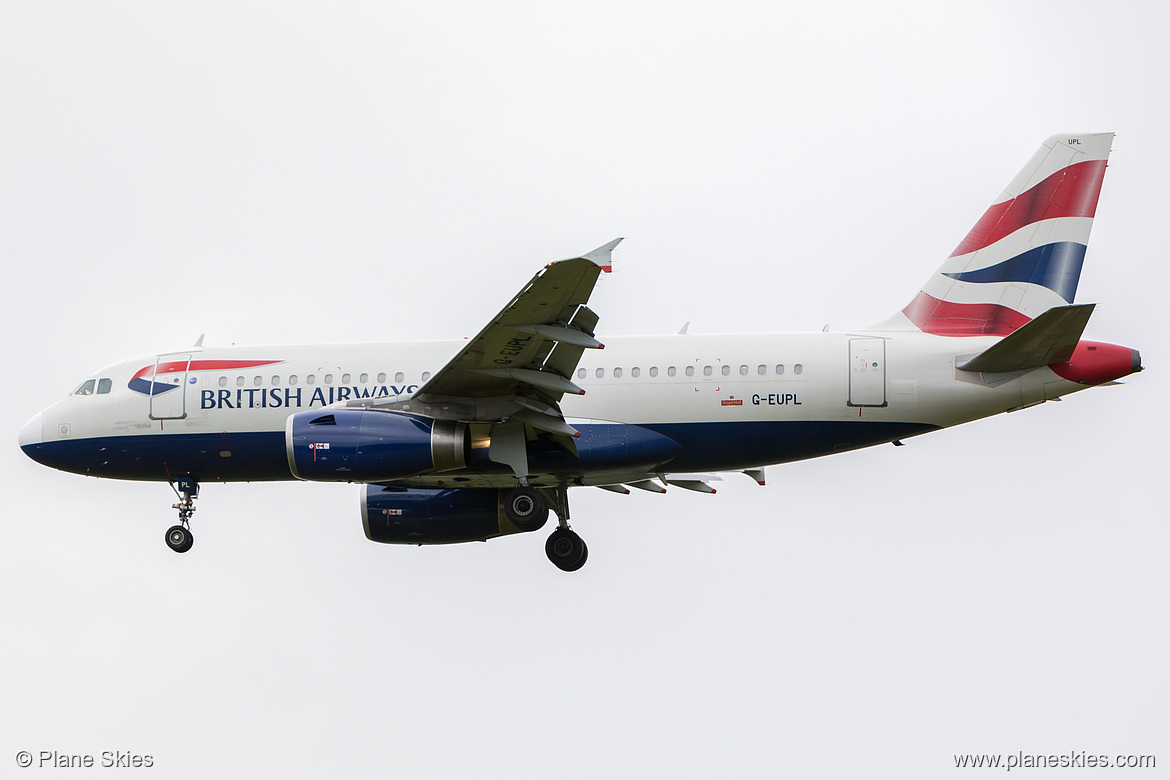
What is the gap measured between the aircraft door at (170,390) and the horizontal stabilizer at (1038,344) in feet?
45.7

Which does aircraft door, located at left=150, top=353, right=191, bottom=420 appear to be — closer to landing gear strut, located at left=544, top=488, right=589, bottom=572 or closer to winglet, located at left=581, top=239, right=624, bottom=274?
landing gear strut, located at left=544, top=488, right=589, bottom=572

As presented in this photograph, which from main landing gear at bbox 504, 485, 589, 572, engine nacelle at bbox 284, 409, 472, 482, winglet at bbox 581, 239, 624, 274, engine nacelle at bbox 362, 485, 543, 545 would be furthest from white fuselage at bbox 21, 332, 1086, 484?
winglet at bbox 581, 239, 624, 274

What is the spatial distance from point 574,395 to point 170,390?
7.78 meters

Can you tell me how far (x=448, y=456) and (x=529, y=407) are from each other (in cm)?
153

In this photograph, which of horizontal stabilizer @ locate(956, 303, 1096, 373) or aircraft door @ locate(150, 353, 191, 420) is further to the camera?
aircraft door @ locate(150, 353, 191, 420)

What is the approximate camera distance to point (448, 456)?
22.1 m

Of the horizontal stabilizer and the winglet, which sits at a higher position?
the winglet

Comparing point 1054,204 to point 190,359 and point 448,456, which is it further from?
point 190,359

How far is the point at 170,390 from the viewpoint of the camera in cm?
2553

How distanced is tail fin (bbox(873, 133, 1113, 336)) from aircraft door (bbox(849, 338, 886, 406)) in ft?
4.59

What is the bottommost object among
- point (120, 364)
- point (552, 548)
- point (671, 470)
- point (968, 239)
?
point (552, 548)

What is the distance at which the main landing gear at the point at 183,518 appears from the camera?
2611 centimetres

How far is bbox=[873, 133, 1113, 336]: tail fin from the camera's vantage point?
2402 cm

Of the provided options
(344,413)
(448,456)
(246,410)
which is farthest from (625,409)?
(246,410)
